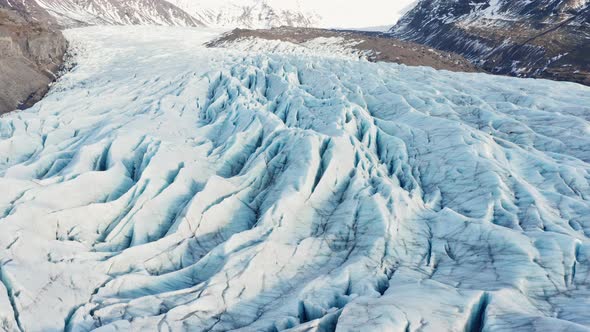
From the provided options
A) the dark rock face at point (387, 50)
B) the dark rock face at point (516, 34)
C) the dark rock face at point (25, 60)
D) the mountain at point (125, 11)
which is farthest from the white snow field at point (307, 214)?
the mountain at point (125, 11)

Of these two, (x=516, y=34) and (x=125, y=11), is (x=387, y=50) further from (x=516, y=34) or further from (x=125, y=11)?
(x=125, y=11)

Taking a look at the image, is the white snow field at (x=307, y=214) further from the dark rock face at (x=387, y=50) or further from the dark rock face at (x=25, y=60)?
the dark rock face at (x=387, y=50)

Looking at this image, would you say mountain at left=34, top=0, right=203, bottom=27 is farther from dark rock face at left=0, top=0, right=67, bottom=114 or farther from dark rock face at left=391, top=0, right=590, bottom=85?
dark rock face at left=391, top=0, right=590, bottom=85

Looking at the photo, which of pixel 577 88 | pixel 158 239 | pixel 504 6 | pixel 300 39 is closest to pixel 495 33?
pixel 504 6

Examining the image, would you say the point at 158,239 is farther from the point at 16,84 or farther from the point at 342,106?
the point at 16,84

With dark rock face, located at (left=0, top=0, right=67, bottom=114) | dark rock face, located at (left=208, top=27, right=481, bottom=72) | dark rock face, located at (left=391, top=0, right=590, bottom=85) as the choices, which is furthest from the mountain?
dark rock face, located at (left=391, top=0, right=590, bottom=85)
